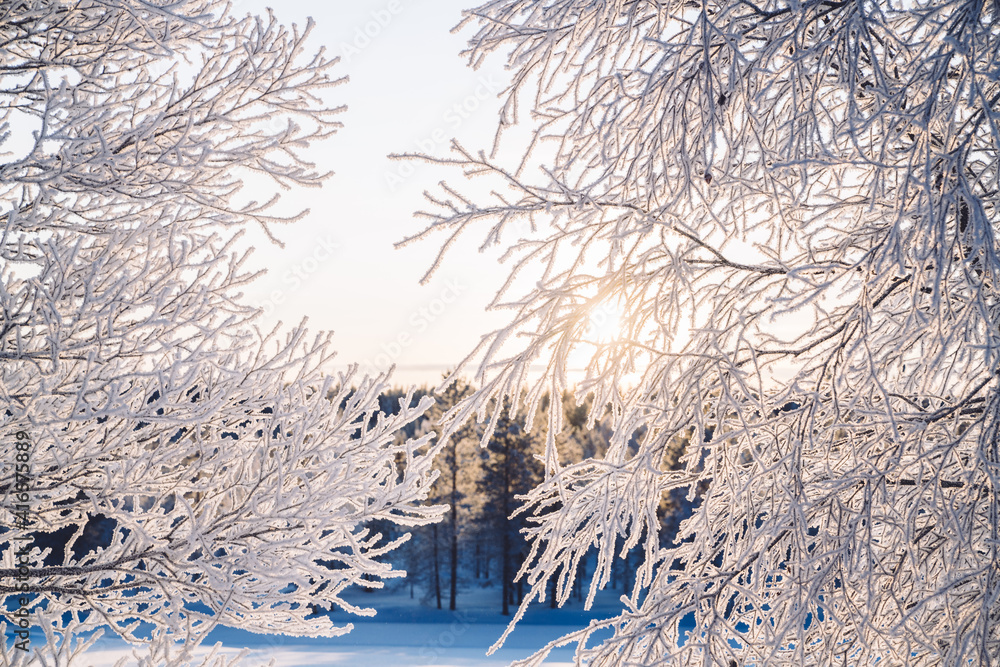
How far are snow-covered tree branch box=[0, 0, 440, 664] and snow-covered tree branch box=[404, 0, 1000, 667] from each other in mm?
1092

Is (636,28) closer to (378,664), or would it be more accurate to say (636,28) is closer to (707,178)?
(707,178)

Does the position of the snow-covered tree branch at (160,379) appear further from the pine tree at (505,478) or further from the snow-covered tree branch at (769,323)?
the pine tree at (505,478)

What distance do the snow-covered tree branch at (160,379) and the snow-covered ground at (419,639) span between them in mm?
15142

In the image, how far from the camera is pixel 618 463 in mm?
2812

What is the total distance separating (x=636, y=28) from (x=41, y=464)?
3.69 m

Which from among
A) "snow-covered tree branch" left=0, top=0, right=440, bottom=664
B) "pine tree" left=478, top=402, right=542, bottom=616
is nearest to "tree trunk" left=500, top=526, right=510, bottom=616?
"pine tree" left=478, top=402, right=542, bottom=616

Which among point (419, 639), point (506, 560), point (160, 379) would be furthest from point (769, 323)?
point (506, 560)

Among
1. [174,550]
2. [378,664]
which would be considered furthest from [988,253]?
[378,664]

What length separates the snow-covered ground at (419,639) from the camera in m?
23.2

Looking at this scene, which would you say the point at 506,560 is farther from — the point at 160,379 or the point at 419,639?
the point at 160,379

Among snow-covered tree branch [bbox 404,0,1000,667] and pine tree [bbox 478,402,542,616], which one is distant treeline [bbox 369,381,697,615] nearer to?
pine tree [bbox 478,402,542,616]

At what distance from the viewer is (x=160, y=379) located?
3.40m

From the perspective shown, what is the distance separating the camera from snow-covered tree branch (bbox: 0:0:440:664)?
3.59 m

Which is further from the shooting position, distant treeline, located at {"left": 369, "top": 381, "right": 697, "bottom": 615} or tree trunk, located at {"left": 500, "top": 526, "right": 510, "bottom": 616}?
tree trunk, located at {"left": 500, "top": 526, "right": 510, "bottom": 616}
